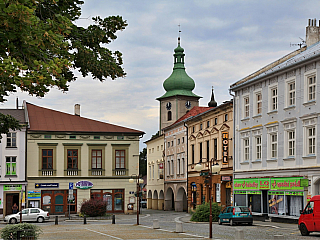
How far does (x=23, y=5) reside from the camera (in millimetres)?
7887

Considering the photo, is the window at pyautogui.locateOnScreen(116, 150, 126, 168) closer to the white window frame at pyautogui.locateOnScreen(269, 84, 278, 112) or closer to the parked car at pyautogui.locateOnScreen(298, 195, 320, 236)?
the white window frame at pyautogui.locateOnScreen(269, 84, 278, 112)

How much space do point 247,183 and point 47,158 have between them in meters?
21.9

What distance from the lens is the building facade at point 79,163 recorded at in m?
52.3

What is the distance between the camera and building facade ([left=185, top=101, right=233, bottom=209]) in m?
45.5

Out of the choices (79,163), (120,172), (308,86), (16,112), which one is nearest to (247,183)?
(308,86)

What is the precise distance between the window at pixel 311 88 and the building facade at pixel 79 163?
24.2 m

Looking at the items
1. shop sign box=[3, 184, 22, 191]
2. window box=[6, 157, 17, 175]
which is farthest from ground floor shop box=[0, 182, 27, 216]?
window box=[6, 157, 17, 175]

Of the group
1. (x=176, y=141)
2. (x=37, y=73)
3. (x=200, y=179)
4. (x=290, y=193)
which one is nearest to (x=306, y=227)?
(x=290, y=193)

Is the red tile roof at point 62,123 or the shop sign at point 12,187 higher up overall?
Result: the red tile roof at point 62,123

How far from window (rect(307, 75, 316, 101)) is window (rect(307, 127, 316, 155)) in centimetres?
201

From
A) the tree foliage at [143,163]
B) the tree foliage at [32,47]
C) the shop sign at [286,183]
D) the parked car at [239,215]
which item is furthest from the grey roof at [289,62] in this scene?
the tree foliage at [143,163]

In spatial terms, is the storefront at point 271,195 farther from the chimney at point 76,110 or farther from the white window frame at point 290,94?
the chimney at point 76,110

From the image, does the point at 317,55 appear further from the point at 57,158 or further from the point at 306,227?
the point at 57,158

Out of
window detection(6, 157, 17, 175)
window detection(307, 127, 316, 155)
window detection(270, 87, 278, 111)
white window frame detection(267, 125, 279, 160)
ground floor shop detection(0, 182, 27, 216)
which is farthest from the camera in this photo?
window detection(6, 157, 17, 175)
